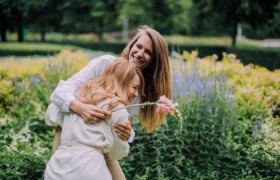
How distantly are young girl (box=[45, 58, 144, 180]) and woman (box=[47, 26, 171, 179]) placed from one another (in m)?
0.11

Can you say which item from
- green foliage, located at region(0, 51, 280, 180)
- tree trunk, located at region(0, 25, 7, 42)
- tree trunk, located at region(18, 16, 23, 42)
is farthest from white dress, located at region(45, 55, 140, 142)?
tree trunk, located at region(18, 16, 23, 42)

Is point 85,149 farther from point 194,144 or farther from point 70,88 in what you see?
point 194,144

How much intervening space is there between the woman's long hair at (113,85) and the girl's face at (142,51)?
428 mm

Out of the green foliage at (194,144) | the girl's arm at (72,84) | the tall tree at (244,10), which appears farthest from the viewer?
the tall tree at (244,10)

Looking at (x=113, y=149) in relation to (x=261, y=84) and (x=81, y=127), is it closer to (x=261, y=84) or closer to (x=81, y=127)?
(x=81, y=127)

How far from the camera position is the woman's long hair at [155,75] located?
3.01 meters

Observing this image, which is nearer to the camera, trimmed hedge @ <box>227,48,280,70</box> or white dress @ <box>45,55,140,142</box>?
white dress @ <box>45,55,140,142</box>

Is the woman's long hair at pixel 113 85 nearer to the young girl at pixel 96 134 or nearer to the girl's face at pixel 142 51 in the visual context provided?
the young girl at pixel 96 134

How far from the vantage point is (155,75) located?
310 cm

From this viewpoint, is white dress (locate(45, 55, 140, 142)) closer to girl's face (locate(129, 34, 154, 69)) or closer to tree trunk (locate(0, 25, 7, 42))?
girl's face (locate(129, 34, 154, 69))

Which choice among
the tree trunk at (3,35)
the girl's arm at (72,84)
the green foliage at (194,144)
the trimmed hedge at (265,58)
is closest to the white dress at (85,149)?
the girl's arm at (72,84)

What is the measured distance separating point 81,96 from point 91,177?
0.51 m

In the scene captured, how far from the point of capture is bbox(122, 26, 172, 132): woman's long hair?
3006mm

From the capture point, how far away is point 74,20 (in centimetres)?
2514
